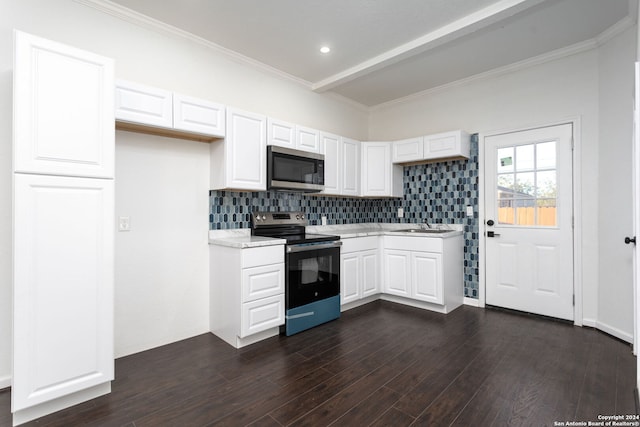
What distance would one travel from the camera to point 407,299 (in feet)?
12.9

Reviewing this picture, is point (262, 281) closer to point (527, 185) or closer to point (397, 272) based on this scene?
point (397, 272)

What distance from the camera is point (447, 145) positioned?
387 cm

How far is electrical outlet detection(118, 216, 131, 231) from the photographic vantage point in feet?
8.43

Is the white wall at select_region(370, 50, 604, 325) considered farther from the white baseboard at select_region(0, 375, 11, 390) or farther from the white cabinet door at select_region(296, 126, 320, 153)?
the white baseboard at select_region(0, 375, 11, 390)

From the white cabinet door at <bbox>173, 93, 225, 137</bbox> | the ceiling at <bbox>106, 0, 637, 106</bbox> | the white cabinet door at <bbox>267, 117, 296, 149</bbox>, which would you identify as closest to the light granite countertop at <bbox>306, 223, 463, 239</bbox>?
the white cabinet door at <bbox>267, 117, 296, 149</bbox>

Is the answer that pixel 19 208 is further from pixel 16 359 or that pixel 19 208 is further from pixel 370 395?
pixel 370 395

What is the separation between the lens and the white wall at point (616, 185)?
279 cm

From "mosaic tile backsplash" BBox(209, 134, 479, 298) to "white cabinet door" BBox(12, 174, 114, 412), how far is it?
1.20 m

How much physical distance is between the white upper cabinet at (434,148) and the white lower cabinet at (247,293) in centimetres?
225

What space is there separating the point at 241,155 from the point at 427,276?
241 centimetres

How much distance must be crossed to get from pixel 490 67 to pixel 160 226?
12.7ft

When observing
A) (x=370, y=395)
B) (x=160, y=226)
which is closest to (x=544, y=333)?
(x=370, y=395)

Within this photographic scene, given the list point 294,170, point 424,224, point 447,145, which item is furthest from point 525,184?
point 294,170

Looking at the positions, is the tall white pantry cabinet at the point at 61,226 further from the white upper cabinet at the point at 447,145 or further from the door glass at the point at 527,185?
the door glass at the point at 527,185
